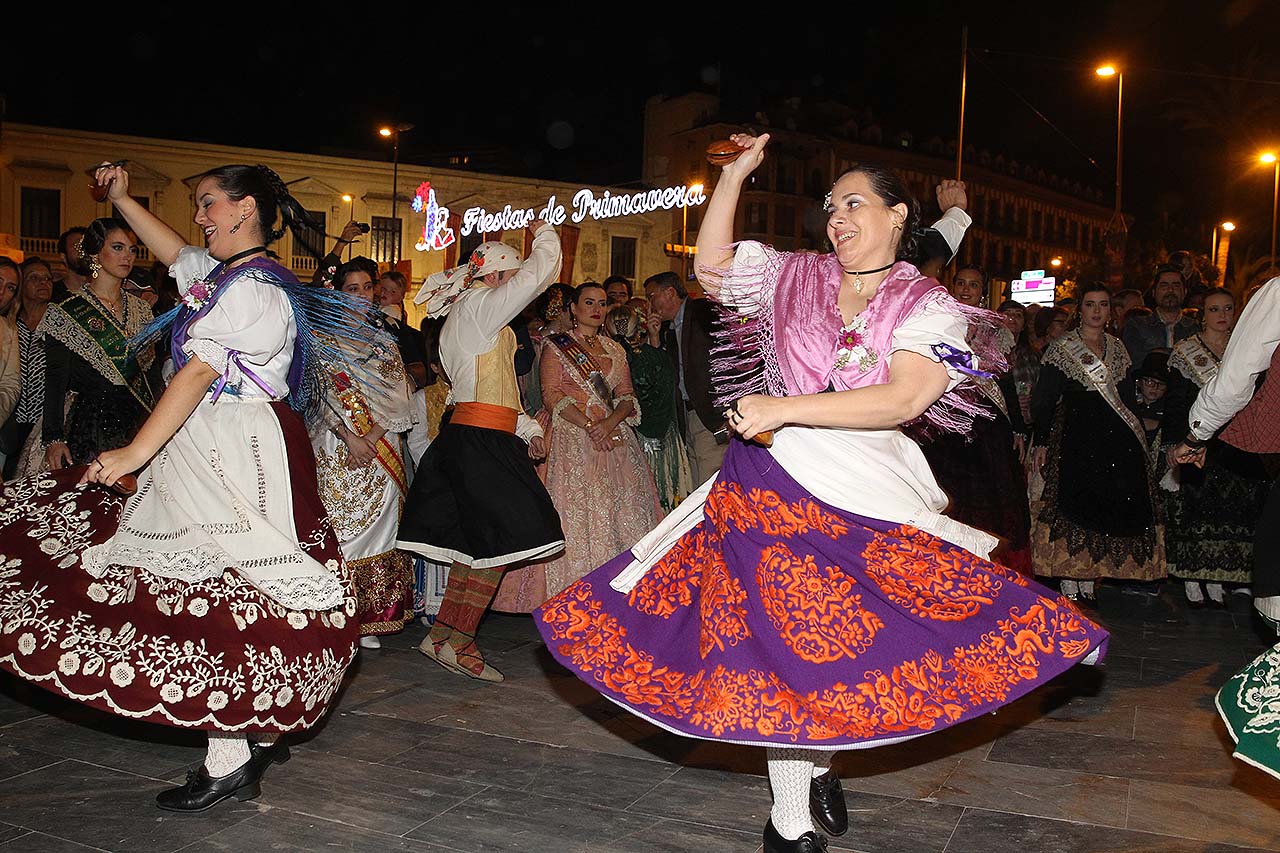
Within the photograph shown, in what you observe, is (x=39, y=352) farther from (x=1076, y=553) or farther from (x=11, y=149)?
(x=11, y=149)

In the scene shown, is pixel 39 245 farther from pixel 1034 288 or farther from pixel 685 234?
pixel 1034 288

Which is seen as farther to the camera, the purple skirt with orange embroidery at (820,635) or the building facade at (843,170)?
the building facade at (843,170)

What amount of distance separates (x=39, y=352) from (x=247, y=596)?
2685mm

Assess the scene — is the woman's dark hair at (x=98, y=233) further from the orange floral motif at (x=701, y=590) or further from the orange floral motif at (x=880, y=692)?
the orange floral motif at (x=880, y=692)

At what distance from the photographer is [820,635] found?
2.93 metres

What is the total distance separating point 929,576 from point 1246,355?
5.36 ft

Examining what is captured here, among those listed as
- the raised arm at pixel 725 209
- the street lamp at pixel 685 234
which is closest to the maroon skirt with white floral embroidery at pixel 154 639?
the raised arm at pixel 725 209

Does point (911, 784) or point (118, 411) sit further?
point (118, 411)

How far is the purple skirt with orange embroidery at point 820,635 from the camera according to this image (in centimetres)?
284

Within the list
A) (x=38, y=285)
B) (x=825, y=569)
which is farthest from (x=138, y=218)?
(x=38, y=285)

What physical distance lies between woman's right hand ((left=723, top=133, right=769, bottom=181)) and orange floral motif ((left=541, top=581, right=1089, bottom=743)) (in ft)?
4.56

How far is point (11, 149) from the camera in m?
34.9

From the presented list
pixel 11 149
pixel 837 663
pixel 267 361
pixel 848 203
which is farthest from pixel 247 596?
pixel 11 149

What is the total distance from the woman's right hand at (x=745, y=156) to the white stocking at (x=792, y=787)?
5.24 ft
